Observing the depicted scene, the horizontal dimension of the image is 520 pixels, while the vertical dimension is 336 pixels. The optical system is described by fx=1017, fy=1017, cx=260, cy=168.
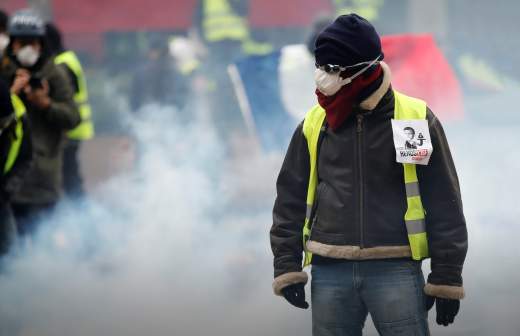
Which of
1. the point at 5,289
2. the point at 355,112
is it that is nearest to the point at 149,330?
the point at 5,289

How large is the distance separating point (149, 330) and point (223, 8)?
25.1 ft

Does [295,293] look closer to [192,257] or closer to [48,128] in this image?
[192,257]

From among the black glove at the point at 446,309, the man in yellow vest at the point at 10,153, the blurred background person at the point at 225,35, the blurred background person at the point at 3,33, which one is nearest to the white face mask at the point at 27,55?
the blurred background person at the point at 3,33

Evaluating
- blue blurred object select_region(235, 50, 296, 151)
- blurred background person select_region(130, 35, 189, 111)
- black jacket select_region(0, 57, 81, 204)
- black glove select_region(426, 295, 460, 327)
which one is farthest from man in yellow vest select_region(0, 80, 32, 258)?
blurred background person select_region(130, 35, 189, 111)

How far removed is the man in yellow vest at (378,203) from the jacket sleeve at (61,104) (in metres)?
3.12

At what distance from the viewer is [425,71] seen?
730cm

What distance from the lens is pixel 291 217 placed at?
11.3ft

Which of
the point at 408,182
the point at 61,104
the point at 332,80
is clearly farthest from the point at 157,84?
the point at 408,182

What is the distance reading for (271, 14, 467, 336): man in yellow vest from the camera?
3.21m

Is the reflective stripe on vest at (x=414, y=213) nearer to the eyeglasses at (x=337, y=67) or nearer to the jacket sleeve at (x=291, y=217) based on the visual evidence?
the eyeglasses at (x=337, y=67)

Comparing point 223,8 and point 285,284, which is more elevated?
point 285,284

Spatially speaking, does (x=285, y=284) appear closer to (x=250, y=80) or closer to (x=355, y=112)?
(x=355, y=112)

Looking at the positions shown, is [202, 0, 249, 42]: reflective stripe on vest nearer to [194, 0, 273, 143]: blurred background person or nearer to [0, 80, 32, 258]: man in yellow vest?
[194, 0, 273, 143]: blurred background person

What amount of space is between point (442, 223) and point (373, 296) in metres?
0.32
